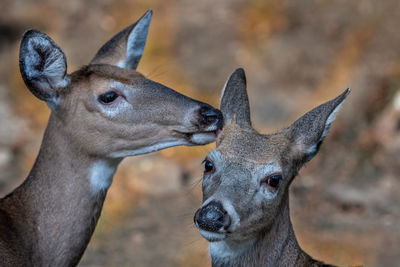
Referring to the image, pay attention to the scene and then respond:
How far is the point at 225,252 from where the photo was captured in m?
5.73

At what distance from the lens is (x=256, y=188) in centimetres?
561

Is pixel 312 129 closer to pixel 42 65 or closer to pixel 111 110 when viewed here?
pixel 111 110

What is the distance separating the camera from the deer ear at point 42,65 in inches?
234

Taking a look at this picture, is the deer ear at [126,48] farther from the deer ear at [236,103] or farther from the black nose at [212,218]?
the black nose at [212,218]

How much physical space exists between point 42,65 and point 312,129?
2270 mm

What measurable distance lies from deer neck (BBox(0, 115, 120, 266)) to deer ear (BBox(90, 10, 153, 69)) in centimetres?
99

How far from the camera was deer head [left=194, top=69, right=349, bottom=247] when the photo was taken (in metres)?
5.33

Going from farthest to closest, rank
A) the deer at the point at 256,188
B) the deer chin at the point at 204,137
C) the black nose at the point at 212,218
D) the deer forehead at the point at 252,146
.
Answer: the deer chin at the point at 204,137, the deer forehead at the point at 252,146, the deer at the point at 256,188, the black nose at the point at 212,218

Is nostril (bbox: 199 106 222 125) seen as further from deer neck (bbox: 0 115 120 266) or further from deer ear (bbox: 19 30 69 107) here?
deer ear (bbox: 19 30 69 107)

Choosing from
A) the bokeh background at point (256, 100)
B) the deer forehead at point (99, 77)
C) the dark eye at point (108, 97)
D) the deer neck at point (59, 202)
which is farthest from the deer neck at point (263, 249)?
the bokeh background at point (256, 100)

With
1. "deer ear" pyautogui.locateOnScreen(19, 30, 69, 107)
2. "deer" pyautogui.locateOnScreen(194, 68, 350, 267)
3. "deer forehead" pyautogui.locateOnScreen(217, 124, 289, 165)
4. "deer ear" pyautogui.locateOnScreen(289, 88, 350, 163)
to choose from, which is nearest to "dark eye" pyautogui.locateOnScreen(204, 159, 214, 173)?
"deer" pyautogui.locateOnScreen(194, 68, 350, 267)

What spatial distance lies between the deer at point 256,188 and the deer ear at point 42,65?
1446 mm

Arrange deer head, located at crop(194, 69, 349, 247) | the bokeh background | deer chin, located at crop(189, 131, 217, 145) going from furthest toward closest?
the bokeh background < deer chin, located at crop(189, 131, 217, 145) < deer head, located at crop(194, 69, 349, 247)

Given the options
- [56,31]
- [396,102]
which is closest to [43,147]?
[396,102]
